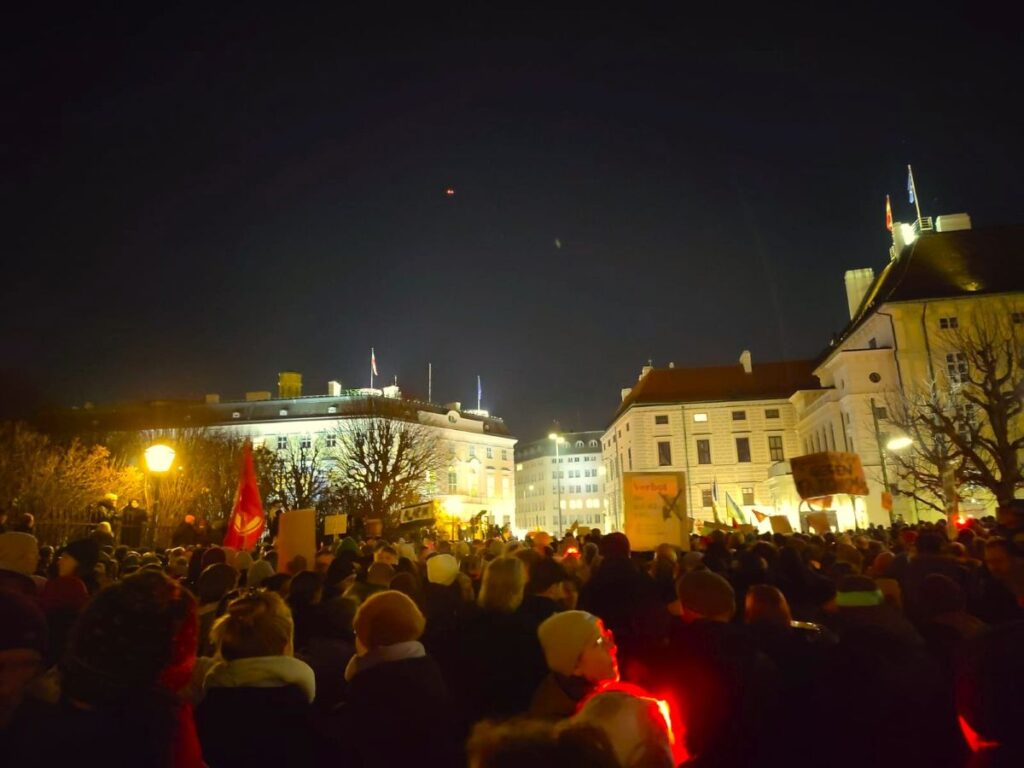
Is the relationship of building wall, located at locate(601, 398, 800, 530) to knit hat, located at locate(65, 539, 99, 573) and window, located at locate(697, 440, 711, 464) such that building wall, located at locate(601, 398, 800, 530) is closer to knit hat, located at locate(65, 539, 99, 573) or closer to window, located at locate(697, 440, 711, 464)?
window, located at locate(697, 440, 711, 464)

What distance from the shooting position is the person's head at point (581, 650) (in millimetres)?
3615

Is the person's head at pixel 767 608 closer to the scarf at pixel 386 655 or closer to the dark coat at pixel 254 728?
the scarf at pixel 386 655

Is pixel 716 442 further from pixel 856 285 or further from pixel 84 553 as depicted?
pixel 84 553

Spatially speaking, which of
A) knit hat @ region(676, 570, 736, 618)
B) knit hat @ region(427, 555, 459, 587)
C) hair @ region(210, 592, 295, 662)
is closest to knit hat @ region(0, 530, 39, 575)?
hair @ region(210, 592, 295, 662)

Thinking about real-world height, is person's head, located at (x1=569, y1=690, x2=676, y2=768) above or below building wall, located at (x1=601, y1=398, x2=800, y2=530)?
below

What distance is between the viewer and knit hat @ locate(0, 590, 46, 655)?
2689 millimetres

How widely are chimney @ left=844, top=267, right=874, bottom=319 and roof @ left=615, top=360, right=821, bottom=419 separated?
423 inches

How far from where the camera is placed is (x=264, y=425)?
276 feet

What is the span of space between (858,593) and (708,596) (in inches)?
46.6

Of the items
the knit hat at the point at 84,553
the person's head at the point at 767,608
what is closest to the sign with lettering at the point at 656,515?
the person's head at the point at 767,608

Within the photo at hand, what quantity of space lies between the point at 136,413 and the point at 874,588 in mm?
86870

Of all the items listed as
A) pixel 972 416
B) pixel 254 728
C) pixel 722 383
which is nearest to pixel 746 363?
pixel 722 383

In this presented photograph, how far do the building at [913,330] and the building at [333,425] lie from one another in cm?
3582

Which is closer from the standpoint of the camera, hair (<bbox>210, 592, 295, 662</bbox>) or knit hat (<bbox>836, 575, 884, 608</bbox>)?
hair (<bbox>210, 592, 295, 662</bbox>)
